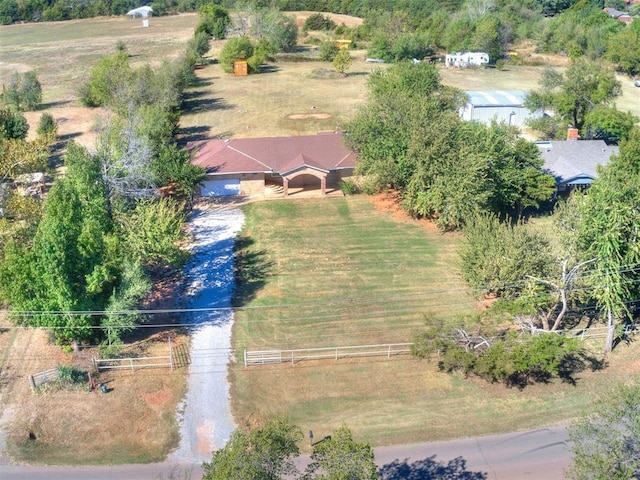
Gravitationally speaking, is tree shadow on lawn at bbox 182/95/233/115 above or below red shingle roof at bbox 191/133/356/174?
above

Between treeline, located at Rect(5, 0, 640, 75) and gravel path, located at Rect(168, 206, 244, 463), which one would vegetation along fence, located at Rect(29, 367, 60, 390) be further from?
treeline, located at Rect(5, 0, 640, 75)

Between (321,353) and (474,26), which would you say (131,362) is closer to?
(321,353)

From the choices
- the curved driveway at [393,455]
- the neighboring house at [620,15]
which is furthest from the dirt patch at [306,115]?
the neighboring house at [620,15]

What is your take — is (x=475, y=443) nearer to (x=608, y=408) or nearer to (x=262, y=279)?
(x=608, y=408)

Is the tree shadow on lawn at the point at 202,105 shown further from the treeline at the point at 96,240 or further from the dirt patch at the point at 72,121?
the treeline at the point at 96,240

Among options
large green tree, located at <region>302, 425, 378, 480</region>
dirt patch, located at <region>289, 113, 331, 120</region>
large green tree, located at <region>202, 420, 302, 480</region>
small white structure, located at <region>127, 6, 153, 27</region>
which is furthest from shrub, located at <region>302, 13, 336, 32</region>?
large green tree, located at <region>302, 425, 378, 480</region>
